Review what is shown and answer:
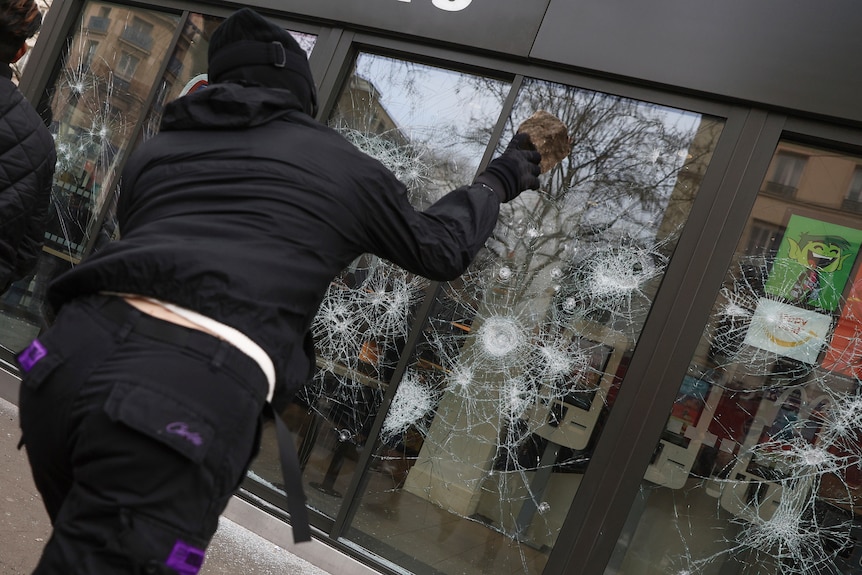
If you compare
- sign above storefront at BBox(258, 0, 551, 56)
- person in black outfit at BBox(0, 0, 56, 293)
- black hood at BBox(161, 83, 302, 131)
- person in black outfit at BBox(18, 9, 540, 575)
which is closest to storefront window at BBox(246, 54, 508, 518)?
sign above storefront at BBox(258, 0, 551, 56)

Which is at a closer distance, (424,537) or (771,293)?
(771,293)

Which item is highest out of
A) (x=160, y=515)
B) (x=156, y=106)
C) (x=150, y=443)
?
(x=156, y=106)

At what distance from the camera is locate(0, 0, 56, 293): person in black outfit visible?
256 centimetres

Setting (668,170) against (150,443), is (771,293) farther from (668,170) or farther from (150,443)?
(150,443)

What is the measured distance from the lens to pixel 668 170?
3.64 meters

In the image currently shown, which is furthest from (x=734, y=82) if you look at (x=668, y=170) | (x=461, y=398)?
(x=461, y=398)

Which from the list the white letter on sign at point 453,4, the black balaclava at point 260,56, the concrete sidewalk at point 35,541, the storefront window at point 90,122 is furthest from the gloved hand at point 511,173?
the storefront window at point 90,122

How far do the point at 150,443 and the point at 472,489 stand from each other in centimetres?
259

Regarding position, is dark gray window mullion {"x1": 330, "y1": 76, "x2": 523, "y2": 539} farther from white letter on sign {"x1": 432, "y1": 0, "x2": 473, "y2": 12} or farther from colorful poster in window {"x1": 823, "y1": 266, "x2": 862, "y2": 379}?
colorful poster in window {"x1": 823, "y1": 266, "x2": 862, "y2": 379}

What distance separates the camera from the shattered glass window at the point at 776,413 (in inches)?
126

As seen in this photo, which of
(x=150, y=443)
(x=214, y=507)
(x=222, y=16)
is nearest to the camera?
(x=150, y=443)

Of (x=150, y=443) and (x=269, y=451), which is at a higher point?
(x=150, y=443)

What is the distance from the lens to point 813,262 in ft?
10.9

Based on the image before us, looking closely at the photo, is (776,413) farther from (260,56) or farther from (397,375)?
(260,56)
